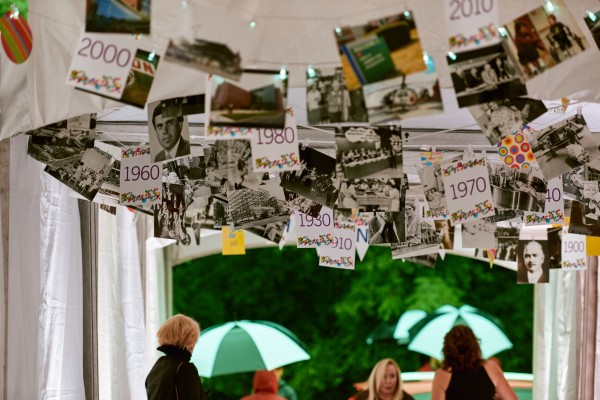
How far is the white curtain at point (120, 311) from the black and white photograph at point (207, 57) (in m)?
4.20

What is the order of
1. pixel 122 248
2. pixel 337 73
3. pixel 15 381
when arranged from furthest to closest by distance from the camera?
pixel 122 248
pixel 15 381
pixel 337 73

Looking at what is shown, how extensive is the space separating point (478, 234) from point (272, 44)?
140 inches

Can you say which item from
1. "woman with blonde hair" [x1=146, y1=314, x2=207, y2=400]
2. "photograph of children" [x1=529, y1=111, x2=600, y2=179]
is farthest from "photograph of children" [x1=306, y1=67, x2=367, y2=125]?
"woman with blonde hair" [x1=146, y1=314, x2=207, y2=400]

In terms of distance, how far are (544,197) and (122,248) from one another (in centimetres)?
323

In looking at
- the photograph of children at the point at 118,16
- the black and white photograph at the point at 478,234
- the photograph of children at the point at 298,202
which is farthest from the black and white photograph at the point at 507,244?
the photograph of children at the point at 118,16

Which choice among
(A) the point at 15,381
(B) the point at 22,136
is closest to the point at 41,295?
(A) the point at 15,381

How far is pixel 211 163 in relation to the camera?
17.3 ft

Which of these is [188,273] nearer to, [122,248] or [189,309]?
[189,309]

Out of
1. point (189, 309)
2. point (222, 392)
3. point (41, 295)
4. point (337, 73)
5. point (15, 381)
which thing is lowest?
point (222, 392)

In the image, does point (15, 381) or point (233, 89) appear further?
point (15, 381)

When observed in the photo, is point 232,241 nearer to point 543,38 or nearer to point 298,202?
point 298,202

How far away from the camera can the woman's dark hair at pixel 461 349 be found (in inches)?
214

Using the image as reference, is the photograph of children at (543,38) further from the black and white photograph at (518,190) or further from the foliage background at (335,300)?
the foliage background at (335,300)

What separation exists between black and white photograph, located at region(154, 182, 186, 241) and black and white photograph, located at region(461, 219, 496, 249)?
192 cm
